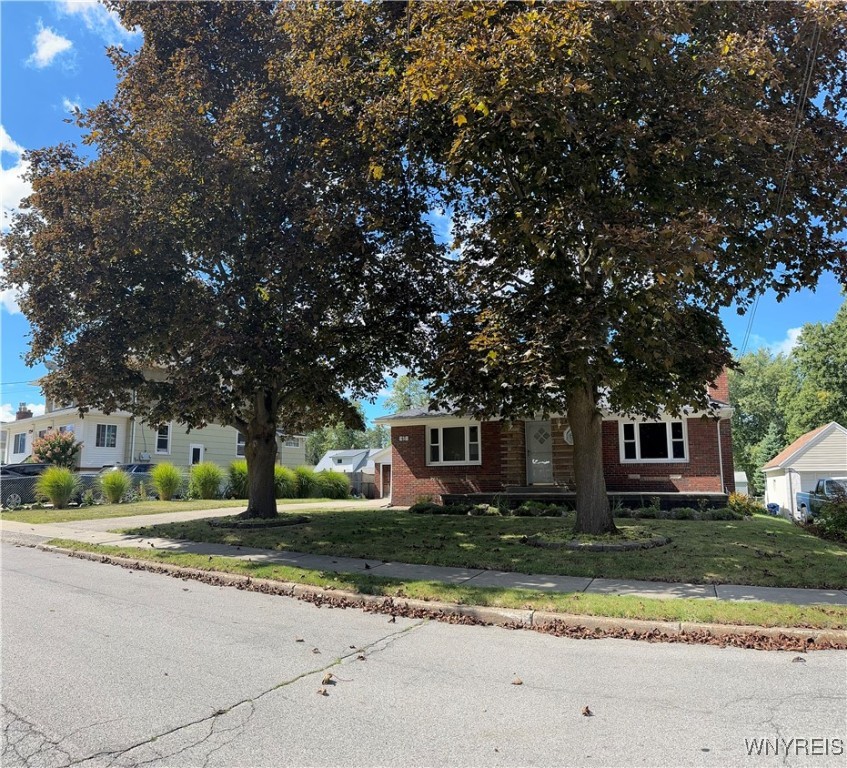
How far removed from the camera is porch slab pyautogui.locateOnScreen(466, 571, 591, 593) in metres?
8.09

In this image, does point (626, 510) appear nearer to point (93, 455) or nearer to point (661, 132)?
point (661, 132)

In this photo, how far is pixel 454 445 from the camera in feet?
75.4

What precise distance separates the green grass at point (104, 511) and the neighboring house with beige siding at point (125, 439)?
842 cm

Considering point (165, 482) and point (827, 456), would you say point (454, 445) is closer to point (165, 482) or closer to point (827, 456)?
point (165, 482)

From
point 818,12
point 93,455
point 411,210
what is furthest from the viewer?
point 93,455

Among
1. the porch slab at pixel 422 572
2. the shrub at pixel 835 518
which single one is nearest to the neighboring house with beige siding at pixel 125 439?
the porch slab at pixel 422 572

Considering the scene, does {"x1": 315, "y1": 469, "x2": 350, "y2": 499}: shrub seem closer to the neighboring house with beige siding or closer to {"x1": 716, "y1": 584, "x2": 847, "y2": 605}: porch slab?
the neighboring house with beige siding

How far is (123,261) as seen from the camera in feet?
42.2

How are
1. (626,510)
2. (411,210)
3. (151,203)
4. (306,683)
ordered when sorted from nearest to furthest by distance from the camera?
(306,683)
(151,203)
(411,210)
(626,510)

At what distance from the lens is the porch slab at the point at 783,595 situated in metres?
7.25

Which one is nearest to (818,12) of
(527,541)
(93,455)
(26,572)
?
(527,541)

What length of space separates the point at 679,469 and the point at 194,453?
25.7m

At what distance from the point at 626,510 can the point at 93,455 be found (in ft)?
86.5

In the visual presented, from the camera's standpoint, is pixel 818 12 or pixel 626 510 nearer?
pixel 818 12
